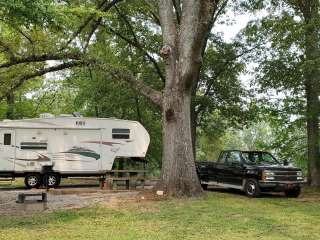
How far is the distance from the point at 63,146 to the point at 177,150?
7810 mm

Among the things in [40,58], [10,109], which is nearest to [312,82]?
[40,58]

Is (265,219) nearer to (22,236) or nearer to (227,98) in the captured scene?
(22,236)

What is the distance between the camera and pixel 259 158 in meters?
18.5

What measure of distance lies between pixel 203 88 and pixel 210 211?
1618cm

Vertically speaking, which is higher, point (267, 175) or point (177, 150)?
point (177, 150)

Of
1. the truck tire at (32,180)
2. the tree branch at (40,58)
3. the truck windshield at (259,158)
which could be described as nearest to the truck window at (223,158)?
the truck windshield at (259,158)

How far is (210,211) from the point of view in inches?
482

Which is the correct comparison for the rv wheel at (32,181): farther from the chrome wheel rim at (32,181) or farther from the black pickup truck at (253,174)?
the black pickup truck at (253,174)

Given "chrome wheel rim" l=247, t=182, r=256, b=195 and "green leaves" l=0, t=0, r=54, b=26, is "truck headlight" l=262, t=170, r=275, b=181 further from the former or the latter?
"green leaves" l=0, t=0, r=54, b=26

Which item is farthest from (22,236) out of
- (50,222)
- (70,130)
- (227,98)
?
(227,98)

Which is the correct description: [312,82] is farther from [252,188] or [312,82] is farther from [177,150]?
[177,150]

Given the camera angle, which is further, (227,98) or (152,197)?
(227,98)

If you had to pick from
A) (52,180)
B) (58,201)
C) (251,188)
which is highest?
(52,180)

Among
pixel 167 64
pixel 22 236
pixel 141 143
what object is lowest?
pixel 22 236
